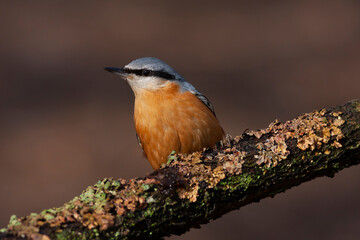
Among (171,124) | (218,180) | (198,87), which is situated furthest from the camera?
(198,87)

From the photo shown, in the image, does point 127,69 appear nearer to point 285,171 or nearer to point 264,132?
point 264,132

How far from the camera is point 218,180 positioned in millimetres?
1926

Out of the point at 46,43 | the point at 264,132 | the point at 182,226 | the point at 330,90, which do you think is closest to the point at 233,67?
the point at 330,90

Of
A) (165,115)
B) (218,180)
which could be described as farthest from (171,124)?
(218,180)

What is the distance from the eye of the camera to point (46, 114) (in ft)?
17.6

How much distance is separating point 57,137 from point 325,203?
3056mm

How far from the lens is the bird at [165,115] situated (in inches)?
107

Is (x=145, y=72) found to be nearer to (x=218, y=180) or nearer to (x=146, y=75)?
(x=146, y=75)

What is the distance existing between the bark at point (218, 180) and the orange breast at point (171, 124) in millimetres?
546

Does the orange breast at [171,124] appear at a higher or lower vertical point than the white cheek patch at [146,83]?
lower

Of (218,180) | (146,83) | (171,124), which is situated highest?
(146,83)

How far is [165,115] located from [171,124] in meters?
0.07

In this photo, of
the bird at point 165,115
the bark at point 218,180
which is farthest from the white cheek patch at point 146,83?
the bark at point 218,180

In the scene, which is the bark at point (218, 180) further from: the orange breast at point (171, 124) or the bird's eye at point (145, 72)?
the bird's eye at point (145, 72)
